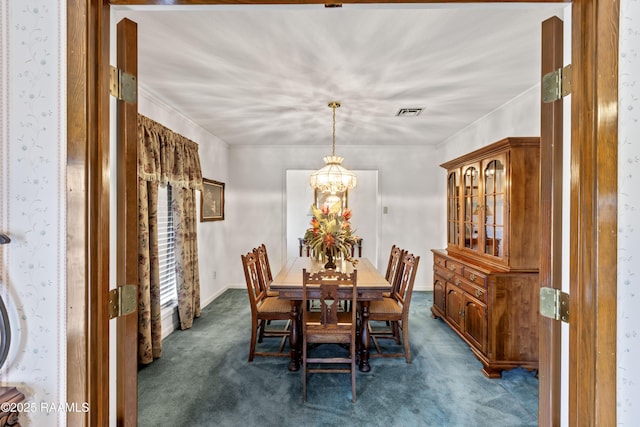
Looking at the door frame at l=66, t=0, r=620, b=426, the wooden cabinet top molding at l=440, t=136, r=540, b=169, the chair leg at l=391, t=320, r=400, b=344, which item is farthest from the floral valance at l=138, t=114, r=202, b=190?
the wooden cabinet top molding at l=440, t=136, r=540, b=169

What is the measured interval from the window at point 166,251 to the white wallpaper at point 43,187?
2.52m

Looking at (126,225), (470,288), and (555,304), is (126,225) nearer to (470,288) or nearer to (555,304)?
(555,304)

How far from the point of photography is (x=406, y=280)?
8.66 ft

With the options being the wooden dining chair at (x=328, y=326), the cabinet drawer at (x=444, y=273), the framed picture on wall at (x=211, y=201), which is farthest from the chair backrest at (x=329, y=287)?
the framed picture on wall at (x=211, y=201)

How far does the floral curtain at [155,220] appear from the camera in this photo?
2533 millimetres

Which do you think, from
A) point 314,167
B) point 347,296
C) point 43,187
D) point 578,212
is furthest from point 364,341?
point 314,167

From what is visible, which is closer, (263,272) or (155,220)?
(155,220)

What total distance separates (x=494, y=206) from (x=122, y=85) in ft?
9.53

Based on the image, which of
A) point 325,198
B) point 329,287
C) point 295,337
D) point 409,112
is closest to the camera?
point 329,287

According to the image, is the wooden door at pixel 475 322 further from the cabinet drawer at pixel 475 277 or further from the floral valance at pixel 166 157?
the floral valance at pixel 166 157

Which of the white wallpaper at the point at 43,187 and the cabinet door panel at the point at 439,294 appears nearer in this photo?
the white wallpaper at the point at 43,187

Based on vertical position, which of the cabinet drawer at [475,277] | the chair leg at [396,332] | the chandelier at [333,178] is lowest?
the chair leg at [396,332]

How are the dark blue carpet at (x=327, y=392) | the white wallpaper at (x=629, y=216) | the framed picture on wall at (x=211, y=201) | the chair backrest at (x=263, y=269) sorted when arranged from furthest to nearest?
1. the framed picture on wall at (x=211, y=201)
2. the chair backrest at (x=263, y=269)
3. the dark blue carpet at (x=327, y=392)
4. the white wallpaper at (x=629, y=216)

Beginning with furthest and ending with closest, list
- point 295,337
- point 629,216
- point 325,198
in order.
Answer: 1. point 325,198
2. point 295,337
3. point 629,216
